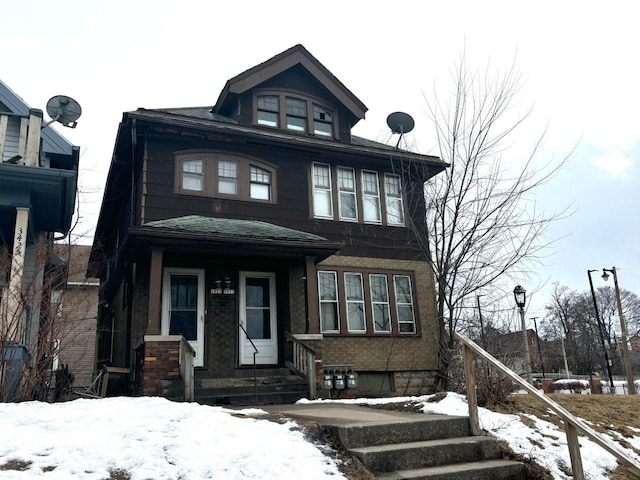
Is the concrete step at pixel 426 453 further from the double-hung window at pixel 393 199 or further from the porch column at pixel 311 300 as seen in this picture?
the double-hung window at pixel 393 199

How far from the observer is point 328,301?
41.7ft

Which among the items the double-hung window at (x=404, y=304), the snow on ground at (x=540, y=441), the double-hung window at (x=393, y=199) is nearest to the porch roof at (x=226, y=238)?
the double-hung window at (x=404, y=304)

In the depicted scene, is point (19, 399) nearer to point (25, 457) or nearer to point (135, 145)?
point (25, 457)

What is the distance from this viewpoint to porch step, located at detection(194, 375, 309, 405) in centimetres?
937

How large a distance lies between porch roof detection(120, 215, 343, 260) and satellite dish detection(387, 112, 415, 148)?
550 cm

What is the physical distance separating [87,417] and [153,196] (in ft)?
23.0

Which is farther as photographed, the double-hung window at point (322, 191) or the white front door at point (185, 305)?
the double-hung window at point (322, 191)

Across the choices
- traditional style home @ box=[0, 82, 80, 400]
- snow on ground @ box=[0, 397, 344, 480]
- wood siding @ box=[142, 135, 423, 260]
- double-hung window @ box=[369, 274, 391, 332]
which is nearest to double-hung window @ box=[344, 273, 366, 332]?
double-hung window @ box=[369, 274, 391, 332]

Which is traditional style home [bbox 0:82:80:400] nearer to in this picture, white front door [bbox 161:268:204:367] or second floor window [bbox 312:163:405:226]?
white front door [bbox 161:268:204:367]

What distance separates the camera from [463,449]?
5.41 meters

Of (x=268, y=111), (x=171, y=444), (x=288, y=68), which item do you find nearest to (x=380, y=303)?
(x=268, y=111)

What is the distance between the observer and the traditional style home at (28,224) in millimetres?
7070

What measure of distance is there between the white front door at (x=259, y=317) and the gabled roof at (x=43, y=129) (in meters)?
4.87

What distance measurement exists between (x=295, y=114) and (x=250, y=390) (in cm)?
763
